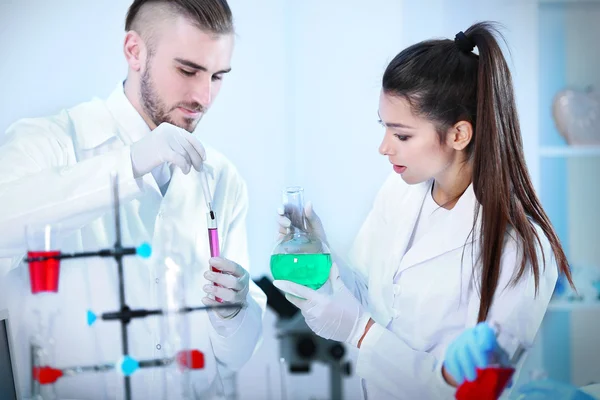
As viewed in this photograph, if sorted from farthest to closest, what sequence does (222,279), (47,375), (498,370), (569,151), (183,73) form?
(569,151)
(183,73)
(222,279)
(47,375)
(498,370)

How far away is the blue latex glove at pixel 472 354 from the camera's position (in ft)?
5.96

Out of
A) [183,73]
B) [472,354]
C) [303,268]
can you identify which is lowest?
[472,354]

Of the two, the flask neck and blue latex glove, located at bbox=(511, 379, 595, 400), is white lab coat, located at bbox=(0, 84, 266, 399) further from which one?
blue latex glove, located at bbox=(511, 379, 595, 400)

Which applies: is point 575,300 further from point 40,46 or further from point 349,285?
point 40,46

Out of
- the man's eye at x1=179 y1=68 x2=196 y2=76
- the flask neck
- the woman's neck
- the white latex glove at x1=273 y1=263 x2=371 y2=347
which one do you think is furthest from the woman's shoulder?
the man's eye at x1=179 y1=68 x2=196 y2=76

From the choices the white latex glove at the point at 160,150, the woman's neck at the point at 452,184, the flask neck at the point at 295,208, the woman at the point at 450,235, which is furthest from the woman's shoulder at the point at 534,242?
the white latex glove at the point at 160,150

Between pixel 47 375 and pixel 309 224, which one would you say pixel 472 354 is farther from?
pixel 47 375

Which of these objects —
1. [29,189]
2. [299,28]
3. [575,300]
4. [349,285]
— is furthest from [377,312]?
[29,189]

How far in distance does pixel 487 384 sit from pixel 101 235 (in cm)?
123

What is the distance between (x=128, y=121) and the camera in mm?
2146

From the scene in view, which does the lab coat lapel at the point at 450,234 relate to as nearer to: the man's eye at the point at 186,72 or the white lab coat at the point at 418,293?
the white lab coat at the point at 418,293

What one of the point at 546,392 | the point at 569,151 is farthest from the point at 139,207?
the point at 569,151

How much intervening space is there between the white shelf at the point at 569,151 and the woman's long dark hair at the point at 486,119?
423 mm

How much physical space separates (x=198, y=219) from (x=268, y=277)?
1.00 ft
